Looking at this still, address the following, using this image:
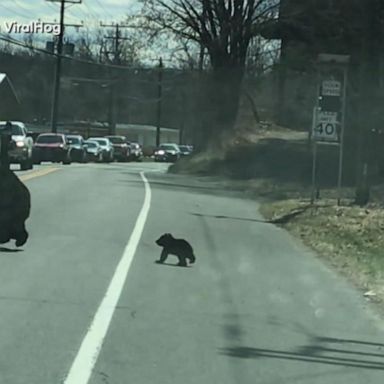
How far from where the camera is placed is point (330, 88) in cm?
2327

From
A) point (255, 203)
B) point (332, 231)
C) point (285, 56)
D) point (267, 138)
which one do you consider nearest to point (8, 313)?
point (332, 231)

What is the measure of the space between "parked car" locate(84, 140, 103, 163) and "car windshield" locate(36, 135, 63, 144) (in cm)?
1046

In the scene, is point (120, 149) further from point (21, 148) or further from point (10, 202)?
point (10, 202)

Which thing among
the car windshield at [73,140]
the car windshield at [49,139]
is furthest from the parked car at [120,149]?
the car windshield at [49,139]

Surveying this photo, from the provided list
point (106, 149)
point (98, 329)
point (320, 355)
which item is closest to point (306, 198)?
point (98, 329)

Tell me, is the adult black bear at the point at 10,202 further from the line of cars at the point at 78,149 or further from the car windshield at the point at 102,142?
the car windshield at the point at 102,142

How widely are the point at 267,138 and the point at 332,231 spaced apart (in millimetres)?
34250

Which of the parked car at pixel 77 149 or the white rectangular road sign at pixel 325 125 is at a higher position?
the white rectangular road sign at pixel 325 125

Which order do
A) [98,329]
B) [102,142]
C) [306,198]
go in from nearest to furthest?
[98,329] → [306,198] → [102,142]

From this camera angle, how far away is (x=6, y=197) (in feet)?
40.1

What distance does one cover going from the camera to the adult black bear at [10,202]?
40.2 ft

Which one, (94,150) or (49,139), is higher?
(49,139)

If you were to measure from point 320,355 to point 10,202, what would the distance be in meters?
5.42

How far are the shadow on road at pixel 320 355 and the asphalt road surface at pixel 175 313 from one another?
13 mm
